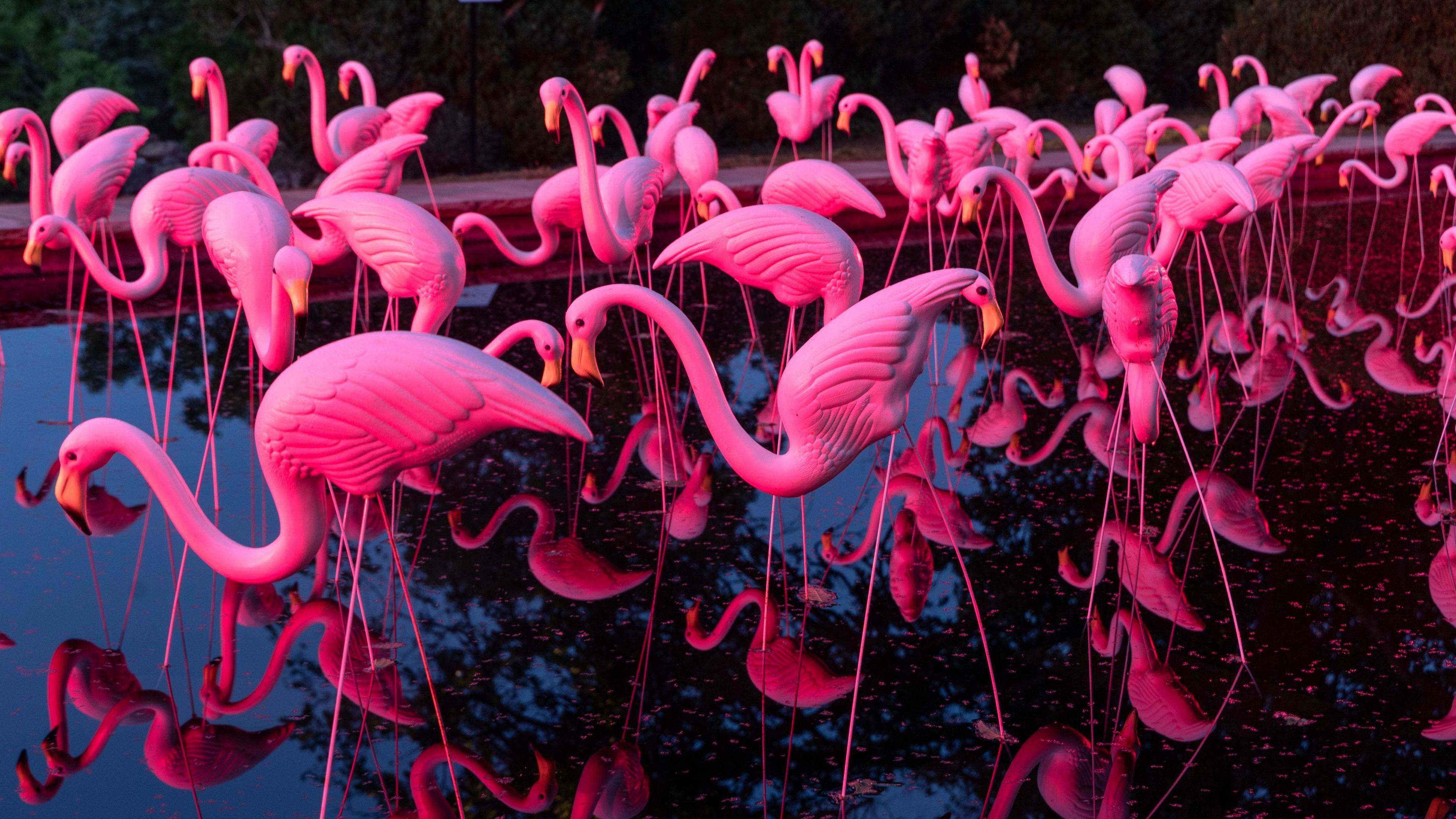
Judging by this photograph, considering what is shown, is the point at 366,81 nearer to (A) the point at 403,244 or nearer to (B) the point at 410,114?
(B) the point at 410,114

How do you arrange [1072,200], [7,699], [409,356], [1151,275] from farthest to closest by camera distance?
[1072,200], [1151,275], [7,699], [409,356]

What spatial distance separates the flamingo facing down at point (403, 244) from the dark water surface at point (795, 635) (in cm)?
69

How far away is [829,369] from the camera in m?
3.06

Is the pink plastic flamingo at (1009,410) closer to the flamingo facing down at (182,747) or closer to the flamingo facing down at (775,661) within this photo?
the flamingo facing down at (775,661)

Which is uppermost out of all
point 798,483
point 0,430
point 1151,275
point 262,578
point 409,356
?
point 1151,275

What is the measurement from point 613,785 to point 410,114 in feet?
17.8

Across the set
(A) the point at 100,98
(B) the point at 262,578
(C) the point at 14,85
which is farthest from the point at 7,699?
(C) the point at 14,85

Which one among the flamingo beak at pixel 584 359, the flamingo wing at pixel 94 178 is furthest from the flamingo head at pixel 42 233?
the flamingo beak at pixel 584 359

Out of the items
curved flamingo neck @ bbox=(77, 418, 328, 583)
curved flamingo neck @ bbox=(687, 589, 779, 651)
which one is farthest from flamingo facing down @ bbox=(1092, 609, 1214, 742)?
curved flamingo neck @ bbox=(77, 418, 328, 583)

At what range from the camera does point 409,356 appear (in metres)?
2.62

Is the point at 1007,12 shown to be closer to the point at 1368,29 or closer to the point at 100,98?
the point at 1368,29

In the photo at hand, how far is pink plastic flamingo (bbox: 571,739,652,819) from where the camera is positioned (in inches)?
108

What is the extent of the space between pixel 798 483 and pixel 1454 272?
20.6 feet

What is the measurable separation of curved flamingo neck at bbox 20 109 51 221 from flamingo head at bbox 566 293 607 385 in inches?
144
